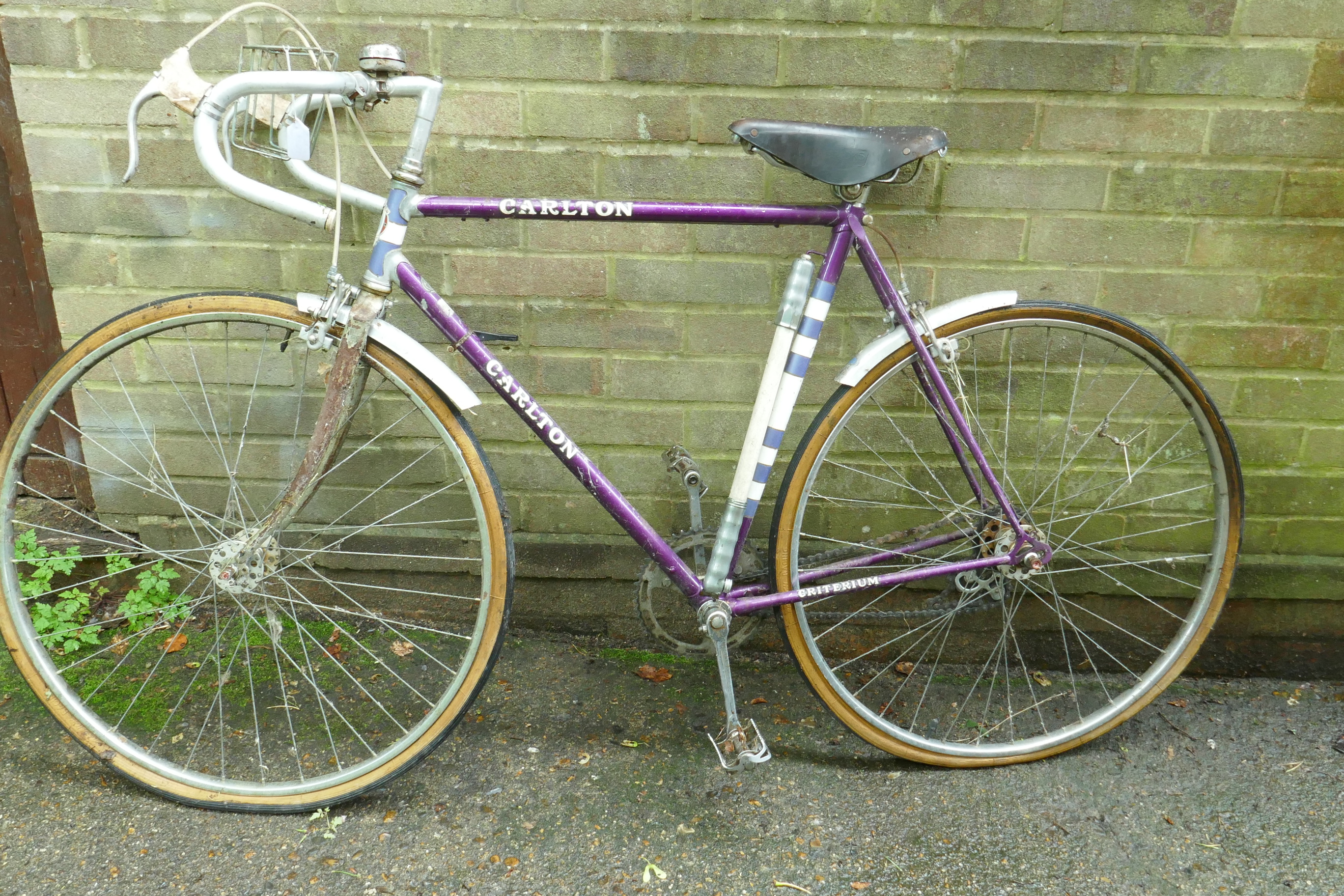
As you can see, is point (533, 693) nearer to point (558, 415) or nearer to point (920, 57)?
point (558, 415)

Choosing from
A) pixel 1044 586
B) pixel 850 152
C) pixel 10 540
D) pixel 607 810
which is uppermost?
pixel 850 152

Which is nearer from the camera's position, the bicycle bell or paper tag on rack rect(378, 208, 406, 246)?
the bicycle bell

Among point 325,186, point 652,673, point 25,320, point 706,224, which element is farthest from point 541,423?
point 25,320

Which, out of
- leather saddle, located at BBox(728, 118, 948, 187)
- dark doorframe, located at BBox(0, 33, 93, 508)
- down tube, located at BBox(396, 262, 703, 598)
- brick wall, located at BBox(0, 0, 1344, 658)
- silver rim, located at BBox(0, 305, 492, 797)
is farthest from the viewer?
dark doorframe, located at BBox(0, 33, 93, 508)

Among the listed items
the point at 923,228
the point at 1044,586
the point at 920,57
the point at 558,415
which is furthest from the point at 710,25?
the point at 1044,586

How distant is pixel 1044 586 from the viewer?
2527 millimetres

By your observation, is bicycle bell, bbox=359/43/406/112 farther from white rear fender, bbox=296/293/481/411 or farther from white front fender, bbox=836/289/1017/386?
white front fender, bbox=836/289/1017/386

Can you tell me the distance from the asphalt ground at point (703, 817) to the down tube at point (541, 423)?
0.54 metres

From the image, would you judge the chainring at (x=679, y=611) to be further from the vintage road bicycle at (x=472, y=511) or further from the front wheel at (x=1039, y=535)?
the front wheel at (x=1039, y=535)

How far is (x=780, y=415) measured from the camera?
194 centimetres

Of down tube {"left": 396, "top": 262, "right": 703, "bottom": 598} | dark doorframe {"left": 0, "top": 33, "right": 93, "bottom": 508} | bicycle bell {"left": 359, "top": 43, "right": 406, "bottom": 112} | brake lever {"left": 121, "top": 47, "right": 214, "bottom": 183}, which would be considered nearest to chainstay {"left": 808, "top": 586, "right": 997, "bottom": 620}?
down tube {"left": 396, "top": 262, "right": 703, "bottom": 598}

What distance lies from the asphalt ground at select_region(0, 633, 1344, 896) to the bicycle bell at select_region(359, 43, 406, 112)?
1563 millimetres

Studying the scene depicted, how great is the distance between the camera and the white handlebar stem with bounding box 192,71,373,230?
1.62 metres

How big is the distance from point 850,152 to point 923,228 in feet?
1.89
